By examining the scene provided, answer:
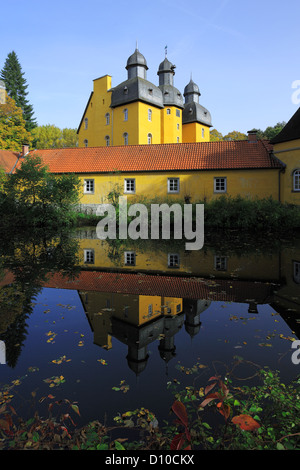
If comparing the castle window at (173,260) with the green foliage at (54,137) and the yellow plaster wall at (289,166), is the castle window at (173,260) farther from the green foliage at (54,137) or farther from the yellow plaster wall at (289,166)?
the green foliage at (54,137)

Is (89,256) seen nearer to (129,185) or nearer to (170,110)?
(129,185)

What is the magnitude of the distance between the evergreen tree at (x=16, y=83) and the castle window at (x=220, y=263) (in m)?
53.7

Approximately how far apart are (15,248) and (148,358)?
11786mm

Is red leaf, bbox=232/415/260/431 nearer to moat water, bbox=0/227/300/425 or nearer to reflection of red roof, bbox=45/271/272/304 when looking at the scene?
moat water, bbox=0/227/300/425

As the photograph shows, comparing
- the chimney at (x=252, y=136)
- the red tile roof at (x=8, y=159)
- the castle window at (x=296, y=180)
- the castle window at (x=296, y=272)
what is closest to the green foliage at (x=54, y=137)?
the red tile roof at (x=8, y=159)

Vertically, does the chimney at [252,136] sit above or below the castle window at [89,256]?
above

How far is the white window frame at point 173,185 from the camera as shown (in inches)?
960

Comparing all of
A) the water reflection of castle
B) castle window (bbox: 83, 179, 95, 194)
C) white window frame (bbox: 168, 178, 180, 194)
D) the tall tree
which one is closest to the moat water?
the water reflection of castle

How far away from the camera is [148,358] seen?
15.3ft

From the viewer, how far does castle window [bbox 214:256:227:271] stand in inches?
416

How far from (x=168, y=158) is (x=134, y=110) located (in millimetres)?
17978

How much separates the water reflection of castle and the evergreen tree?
53310mm

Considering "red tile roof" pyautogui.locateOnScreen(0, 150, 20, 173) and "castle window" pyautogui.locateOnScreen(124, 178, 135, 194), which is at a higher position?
"red tile roof" pyautogui.locateOnScreen(0, 150, 20, 173)
